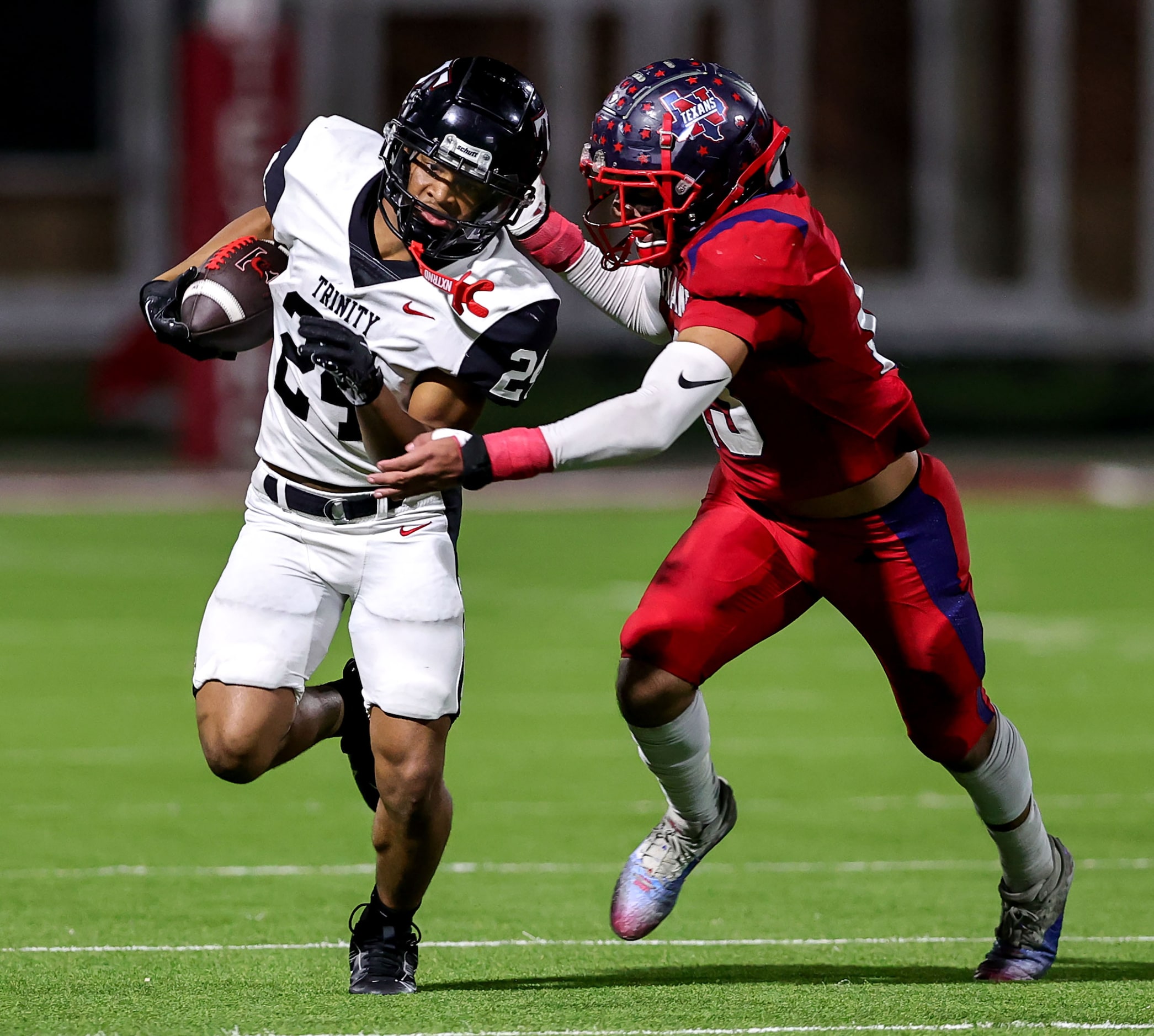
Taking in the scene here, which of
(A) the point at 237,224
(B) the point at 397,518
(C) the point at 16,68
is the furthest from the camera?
(C) the point at 16,68

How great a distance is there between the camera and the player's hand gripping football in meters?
3.95

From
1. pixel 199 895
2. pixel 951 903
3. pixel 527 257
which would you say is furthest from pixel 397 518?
pixel 951 903

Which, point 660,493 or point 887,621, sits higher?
point 887,621

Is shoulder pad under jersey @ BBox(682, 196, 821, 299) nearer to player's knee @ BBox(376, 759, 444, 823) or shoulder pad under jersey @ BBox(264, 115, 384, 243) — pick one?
shoulder pad under jersey @ BBox(264, 115, 384, 243)

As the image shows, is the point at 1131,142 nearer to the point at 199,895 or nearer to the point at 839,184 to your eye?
the point at 839,184

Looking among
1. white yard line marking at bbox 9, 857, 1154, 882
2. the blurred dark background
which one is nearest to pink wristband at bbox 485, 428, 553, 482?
white yard line marking at bbox 9, 857, 1154, 882

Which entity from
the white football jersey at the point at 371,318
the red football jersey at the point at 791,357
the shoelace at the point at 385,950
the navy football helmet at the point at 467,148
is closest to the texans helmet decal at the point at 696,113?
the red football jersey at the point at 791,357

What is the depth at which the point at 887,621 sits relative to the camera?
468 cm

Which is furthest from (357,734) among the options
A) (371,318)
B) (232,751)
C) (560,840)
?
(560,840)

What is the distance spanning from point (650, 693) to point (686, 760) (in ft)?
0.73

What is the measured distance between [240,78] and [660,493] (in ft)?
14.8

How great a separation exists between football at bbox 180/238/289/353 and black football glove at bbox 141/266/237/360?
1 centimetres

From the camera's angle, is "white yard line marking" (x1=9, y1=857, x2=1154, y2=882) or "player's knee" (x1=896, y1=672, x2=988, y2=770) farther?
"white yard line marking" (x1=9, y1=857, x2=1154, y2=882)

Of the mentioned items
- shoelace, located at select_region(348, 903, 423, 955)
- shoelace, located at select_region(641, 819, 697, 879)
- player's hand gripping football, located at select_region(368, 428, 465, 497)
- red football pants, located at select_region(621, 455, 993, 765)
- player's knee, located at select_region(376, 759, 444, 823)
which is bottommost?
shoelace, located at select_region(641, 819, 697, 879)
